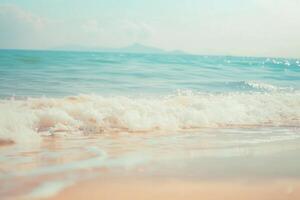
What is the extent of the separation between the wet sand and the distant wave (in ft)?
9.89

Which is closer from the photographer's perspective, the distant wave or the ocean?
the ocean

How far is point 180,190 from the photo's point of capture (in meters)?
4.39

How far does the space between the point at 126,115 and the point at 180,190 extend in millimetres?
4833

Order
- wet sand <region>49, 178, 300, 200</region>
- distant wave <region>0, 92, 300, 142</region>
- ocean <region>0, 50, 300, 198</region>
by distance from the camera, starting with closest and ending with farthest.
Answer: wet sand <region>49, 178, 300, 200</region>
ocean <region>0, 50, 300, 198</region>
distant wave <region>0, 92, 300, 142</region>

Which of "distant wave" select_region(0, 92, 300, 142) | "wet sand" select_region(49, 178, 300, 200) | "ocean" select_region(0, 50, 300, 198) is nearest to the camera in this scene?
"wet sand" select_region(49, 178, 300, 200)

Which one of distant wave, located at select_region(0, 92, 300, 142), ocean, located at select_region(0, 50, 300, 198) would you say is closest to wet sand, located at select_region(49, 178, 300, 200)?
ocean, located at select_region(0, 50, 300, 198)

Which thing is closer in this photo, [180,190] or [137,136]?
[180,190]

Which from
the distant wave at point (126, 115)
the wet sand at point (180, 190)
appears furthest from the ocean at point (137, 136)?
the wet sand at point (180, 190)

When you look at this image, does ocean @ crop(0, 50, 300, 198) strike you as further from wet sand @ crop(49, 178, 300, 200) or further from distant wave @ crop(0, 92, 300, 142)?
wet sand @ crop(49, 178, 300, 200)

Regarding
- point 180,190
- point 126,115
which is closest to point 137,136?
point 126,115

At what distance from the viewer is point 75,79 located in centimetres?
1867

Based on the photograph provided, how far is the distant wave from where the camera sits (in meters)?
7.97

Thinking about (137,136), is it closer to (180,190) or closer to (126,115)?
(126,115)

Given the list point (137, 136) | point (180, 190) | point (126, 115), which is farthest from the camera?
point (126, 115)
